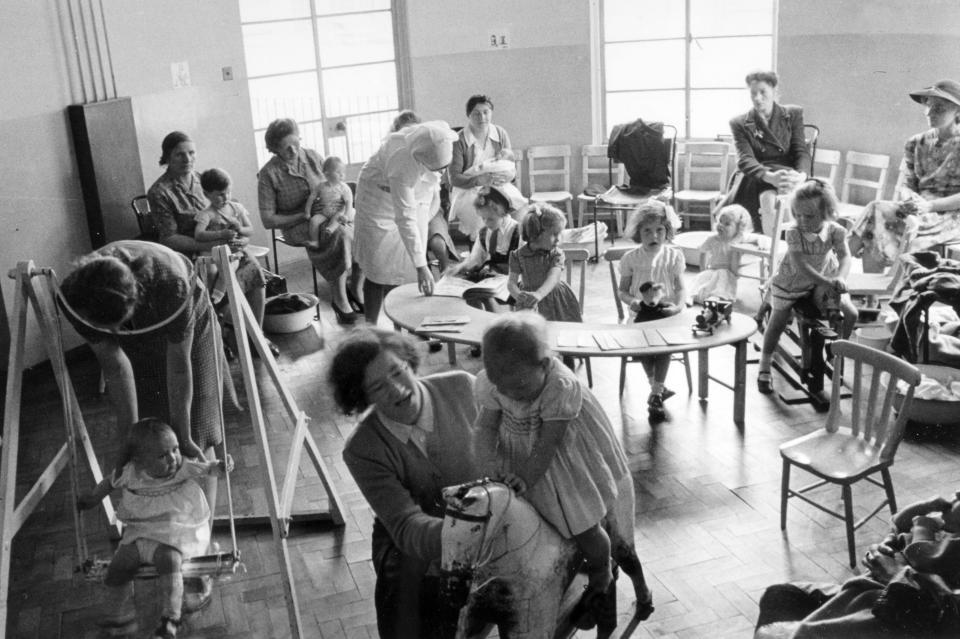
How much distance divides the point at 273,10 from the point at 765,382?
234 inches

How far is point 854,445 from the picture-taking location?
4625mm

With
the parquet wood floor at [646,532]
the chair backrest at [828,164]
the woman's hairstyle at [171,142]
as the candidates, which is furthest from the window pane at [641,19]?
the woman's hairstyle at [171,142]

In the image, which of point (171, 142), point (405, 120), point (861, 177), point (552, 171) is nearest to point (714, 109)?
point (861, 177)

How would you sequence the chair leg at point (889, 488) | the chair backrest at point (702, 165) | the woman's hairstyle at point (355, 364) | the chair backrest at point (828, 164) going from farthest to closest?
the chair backrest at point (702, 165), the chair backrest at point (828, 164), the chair leg at point (889, 488), the woman's hairstyle at point (355, 364)

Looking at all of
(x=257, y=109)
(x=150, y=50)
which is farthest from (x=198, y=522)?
(x=257, y=109)

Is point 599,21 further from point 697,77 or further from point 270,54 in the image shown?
point 270,54

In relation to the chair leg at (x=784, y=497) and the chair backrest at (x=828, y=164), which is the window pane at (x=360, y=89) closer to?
the chair backrest at (x=828, y=164)

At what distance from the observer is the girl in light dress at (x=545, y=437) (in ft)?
10.3

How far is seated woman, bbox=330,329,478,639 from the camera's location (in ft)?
10.0

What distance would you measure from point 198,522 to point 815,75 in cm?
757

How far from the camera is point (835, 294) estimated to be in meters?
5.96

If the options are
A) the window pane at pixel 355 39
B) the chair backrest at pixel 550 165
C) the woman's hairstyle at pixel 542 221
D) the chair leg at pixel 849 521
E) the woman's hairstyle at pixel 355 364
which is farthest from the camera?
the chair backrest at pixel 550 165

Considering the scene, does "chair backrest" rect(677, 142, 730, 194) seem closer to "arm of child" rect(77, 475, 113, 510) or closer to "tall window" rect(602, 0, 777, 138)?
"tall window" rect(602, 0, 777, 138)

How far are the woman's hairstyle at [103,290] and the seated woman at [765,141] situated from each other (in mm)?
5881
